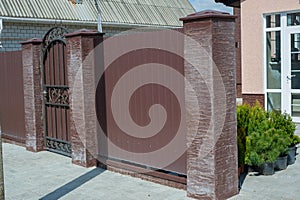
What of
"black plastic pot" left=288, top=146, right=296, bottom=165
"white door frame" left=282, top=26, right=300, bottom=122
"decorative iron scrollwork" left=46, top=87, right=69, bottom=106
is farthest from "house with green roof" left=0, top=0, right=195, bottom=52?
"black plastic pot" left=288, top=146, right=296, bottom=165

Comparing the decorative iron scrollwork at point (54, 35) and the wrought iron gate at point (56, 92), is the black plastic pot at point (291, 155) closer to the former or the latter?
the wrought iron gate at point (56, 92)

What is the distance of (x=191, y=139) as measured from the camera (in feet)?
16.7

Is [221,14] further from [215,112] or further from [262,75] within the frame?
[262,75]

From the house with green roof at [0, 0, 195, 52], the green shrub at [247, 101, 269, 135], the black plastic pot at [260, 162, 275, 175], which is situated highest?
the house with green roof at [0, 0, 195, 52]

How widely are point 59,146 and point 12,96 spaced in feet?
7.87

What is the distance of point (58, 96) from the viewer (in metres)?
8.16

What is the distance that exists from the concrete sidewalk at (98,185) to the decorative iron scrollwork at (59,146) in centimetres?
57

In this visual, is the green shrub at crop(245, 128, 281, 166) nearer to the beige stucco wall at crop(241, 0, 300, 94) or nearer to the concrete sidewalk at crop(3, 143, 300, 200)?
the concrete sidewalk at crop(3, 143, 300, 200)

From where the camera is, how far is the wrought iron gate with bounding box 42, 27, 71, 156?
7895mm

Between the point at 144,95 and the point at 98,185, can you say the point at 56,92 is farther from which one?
the point at 98,185

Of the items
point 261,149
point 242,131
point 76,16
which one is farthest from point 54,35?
point 76,16

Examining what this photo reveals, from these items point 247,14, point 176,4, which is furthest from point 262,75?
point 176,4

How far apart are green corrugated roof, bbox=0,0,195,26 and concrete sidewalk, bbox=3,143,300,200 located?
972 cm

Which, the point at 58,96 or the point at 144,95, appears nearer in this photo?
the point at 144,95
